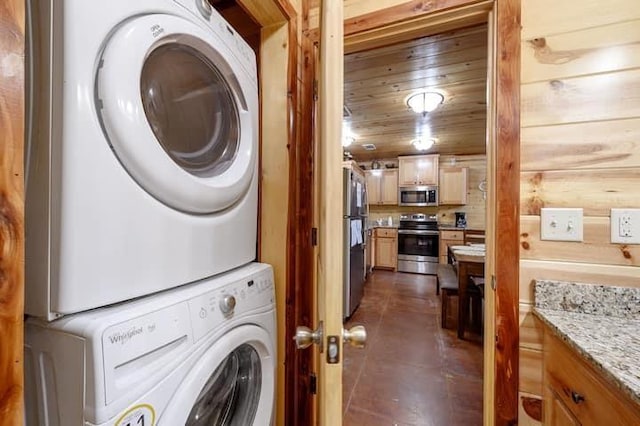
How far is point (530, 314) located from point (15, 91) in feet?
4.55

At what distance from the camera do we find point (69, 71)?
0.50 meters

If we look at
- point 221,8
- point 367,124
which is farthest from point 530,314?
point 367,124

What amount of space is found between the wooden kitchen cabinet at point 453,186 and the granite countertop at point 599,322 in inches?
173

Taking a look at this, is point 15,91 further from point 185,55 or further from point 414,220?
point 414,220

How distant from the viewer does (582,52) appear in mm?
914

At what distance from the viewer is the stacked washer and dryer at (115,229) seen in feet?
1.62

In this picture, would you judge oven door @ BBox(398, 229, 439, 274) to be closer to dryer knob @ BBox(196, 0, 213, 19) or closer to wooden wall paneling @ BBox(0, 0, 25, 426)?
dryer knob @ BBox(196, 0, 213, 19)

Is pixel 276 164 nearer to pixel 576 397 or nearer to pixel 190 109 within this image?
pixel 190 109

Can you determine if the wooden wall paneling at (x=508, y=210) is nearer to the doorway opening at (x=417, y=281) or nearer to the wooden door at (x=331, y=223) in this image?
the doorway opening at (x=417, y=281)

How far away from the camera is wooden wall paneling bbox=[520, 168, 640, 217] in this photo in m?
0.88

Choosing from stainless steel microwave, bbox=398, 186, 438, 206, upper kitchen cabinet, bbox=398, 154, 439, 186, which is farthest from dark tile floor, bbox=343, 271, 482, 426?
upper kitchen cabinet, bbox=398, 154, 439, 186

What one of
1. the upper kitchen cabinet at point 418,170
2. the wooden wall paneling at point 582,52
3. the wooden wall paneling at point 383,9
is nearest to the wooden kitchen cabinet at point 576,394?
the wooden wall paneling at point 582,52

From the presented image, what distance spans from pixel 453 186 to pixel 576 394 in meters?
4.72

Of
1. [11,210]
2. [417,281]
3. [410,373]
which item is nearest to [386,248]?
[417,281]
